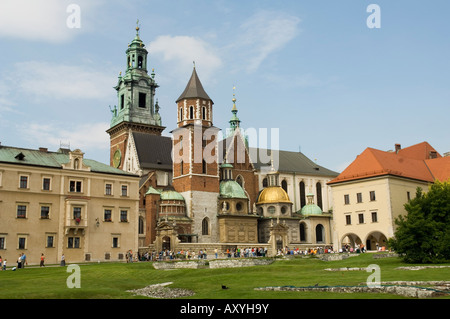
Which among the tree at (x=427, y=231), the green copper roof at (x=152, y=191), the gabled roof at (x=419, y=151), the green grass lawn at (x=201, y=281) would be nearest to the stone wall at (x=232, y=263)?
the green grass lawn at (x=201, y=281)

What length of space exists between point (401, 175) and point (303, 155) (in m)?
38.5

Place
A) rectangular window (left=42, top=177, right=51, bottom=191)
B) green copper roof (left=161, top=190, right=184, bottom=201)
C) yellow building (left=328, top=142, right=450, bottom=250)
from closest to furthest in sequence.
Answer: rectangular window (left=42, top=177, right=51, bottom=191) < yellow building (left=328, top=142, right=450, bottom=250) < green copper roof (left=161, top=190, right=184, bottom=201)

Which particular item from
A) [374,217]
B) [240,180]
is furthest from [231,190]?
[374,217]

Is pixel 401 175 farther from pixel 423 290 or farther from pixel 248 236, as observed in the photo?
pixel 423 290

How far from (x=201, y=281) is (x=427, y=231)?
17.3 meters

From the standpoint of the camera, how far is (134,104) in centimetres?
9012

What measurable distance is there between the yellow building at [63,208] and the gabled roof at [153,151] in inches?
873

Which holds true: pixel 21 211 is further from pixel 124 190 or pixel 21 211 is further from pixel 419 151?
pixel 419 151

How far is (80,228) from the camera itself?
49.2 metres

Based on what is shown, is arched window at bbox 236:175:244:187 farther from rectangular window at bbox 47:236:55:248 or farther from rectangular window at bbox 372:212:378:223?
rectangular window at bbox 47:236:55:248

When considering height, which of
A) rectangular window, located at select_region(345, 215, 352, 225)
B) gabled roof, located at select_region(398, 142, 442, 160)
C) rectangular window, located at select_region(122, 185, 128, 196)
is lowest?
rectangular window, located at select_region(345, 215, 352, 225)

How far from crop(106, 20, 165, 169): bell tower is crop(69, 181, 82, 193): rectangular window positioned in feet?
109

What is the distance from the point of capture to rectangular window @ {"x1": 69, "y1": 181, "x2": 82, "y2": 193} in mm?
49781

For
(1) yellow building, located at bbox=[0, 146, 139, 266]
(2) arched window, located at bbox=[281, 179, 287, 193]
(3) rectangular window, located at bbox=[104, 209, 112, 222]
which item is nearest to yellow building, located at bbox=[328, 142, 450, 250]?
(2) arched window, located at bbox=[281, 179, 287, 193]
